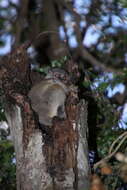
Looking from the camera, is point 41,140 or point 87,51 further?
point 87,51

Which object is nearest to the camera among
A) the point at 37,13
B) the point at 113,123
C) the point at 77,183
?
the point at 77,183

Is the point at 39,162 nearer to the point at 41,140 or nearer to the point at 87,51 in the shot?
the point at 41,140

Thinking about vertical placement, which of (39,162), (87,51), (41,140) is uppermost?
(87,51)

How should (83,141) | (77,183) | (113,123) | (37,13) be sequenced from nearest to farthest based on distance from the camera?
1. (77,183)
2. (83,141)
3. (113,123)
4. (37,13)

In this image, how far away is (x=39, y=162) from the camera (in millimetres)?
2277

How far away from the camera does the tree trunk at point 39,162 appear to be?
7.32 ft

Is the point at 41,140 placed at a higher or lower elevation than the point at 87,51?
lower

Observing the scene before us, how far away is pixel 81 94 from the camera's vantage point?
138 inches

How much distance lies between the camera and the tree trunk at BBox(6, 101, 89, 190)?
87.8 inches

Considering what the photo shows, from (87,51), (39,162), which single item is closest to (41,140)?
(39,162)

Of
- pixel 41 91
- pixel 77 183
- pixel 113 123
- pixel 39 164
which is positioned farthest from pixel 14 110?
pixel 113 123

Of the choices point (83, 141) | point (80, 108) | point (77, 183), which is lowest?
point (77, 183)

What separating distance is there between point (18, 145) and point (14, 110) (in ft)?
0.56

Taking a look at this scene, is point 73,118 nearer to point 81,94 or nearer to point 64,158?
point 64,158
